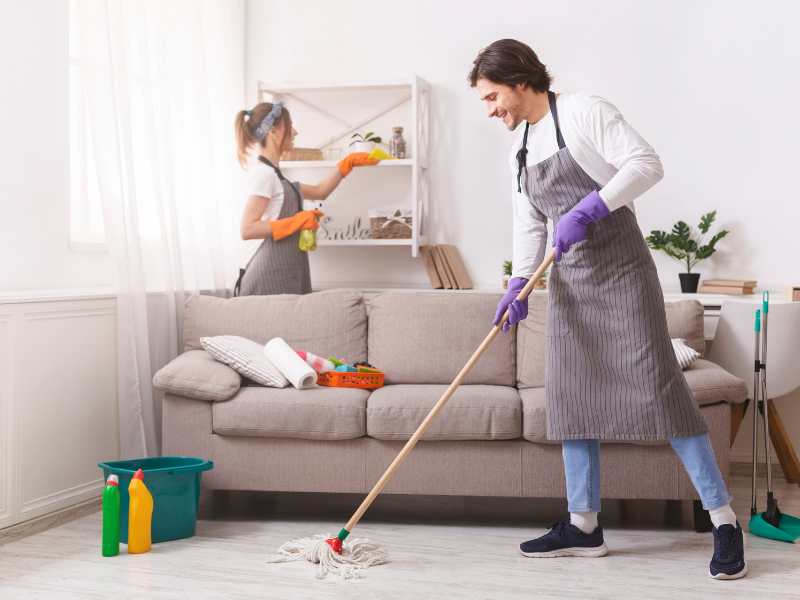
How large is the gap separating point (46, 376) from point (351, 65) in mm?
2235

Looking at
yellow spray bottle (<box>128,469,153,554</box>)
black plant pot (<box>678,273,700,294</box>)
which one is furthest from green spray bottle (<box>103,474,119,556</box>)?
black plant pot (<box>678,273,700,294</box>)

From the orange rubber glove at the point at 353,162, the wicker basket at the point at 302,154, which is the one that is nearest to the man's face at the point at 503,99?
the orange rubber glove at the point at 353,162

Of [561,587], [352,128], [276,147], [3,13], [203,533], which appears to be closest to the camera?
[561,587]

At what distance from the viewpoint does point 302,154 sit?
4.57 m

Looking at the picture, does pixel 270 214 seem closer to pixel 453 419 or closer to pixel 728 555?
pixel 453 419

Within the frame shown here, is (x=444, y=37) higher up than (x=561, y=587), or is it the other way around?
(x=444, y=37)

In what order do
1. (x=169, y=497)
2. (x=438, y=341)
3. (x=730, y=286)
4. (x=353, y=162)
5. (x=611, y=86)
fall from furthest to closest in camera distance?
1. (x=611, y=86)
2. (x=353, y=162)
3. (x=730, y=286)
4. (x=438, y=341)
5. (x=169, y=497)

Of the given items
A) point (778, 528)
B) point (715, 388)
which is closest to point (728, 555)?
point (778, 528)

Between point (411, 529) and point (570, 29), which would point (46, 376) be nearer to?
point (411, 529)

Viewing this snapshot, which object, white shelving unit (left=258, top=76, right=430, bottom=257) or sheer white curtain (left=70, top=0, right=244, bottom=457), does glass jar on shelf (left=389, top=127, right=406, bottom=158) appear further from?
sheer white curtain (left=70, top=0, right=244, bottom=457)

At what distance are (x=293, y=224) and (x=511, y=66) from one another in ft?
5.11

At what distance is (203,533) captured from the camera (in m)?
3.14

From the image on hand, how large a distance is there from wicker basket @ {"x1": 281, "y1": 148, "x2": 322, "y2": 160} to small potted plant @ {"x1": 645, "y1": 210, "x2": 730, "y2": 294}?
1566mm

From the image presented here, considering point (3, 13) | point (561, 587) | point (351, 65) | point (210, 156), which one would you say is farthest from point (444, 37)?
point (561, 587)
